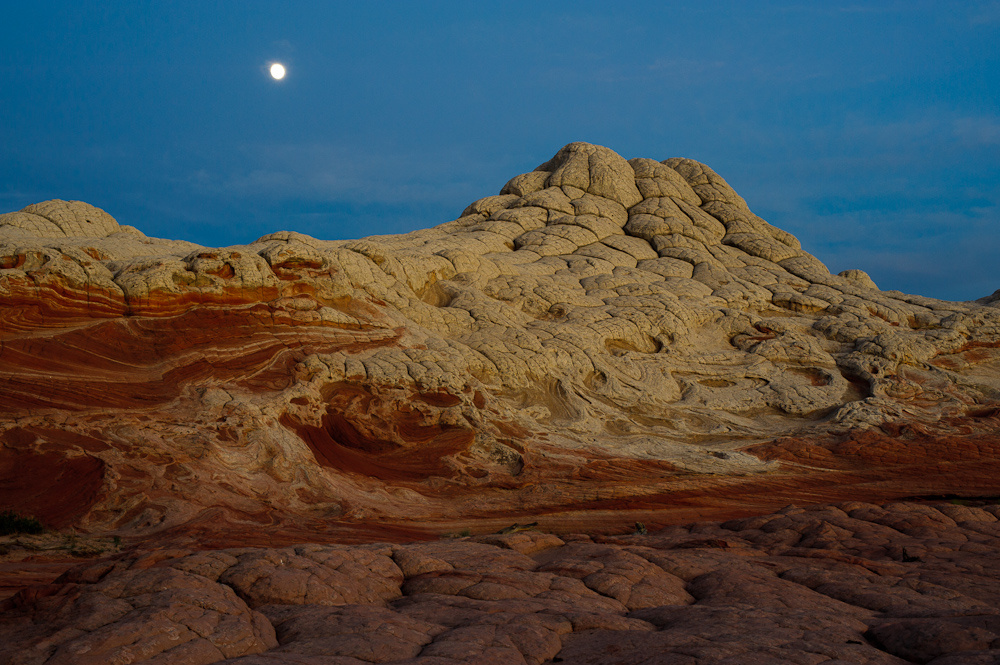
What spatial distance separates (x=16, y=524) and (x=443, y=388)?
31.2ft

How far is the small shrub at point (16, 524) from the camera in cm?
1097

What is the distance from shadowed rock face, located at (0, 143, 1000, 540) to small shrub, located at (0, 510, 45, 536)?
17.3 inches

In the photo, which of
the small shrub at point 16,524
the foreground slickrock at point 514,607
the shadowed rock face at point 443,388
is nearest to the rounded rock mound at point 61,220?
the shadowed rock face at point 443,388

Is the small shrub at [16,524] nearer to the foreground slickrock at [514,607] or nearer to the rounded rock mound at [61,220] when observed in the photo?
the foreground slickrock at [514,607]

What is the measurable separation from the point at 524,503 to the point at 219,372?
24.8ft

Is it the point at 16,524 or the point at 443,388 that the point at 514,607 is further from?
the point at 443,388

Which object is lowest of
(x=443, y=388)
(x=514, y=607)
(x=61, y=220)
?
(x=514, y=607)

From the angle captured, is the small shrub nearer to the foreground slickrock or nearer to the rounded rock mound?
the foreground slickrock

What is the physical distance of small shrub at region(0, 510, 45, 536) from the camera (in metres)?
11.0

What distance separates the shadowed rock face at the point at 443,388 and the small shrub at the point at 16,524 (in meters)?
0.44

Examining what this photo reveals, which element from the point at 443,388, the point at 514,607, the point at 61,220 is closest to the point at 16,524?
the point at 514,607

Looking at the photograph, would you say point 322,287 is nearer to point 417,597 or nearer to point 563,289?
point 563,289

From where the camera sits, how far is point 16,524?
11.0 m

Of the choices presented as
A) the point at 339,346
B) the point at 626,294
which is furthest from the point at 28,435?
the point at 626,294
